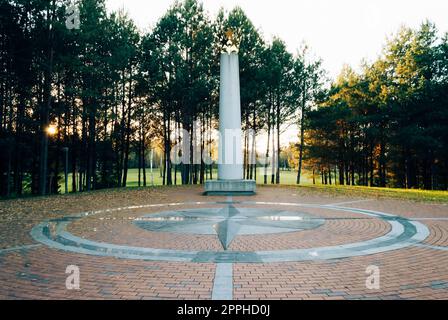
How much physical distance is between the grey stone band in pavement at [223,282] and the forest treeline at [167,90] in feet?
61.9

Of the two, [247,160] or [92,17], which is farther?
[247,160]

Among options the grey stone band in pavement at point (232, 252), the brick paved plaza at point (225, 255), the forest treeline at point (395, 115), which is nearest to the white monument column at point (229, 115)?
the brick paved plaza at point (225, 255)

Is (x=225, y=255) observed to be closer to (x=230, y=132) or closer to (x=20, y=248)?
(x=20, y=248)

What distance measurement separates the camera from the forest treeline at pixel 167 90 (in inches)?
888

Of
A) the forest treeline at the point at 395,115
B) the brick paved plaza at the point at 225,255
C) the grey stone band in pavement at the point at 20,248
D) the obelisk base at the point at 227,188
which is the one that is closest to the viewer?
the brick paved plaza at the point at 225,255

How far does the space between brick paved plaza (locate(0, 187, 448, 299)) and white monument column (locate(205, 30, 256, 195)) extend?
740 cm

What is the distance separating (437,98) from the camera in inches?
1145

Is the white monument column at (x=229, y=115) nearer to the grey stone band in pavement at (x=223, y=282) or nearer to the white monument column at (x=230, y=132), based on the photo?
the white monument column at (x=230, y=132)

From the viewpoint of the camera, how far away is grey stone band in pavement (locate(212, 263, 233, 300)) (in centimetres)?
451

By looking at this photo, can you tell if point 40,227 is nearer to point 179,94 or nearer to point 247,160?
point 179,94

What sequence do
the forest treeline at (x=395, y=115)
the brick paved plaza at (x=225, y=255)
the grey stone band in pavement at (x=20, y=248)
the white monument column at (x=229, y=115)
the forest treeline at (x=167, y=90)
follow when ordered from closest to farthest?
1. the brick paved plaza at (x=225, y=255)
2. the grey stone band in pavement at (x=20, y=248)
3. the white monument column at (x=229, y=115)
4. the forest treeline at (x=167, y=90)
5. the forest treeline at (x=395, y=115)

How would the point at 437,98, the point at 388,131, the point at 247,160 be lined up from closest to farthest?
the point at 437,98, the point at 388,131, the point at 247,160
